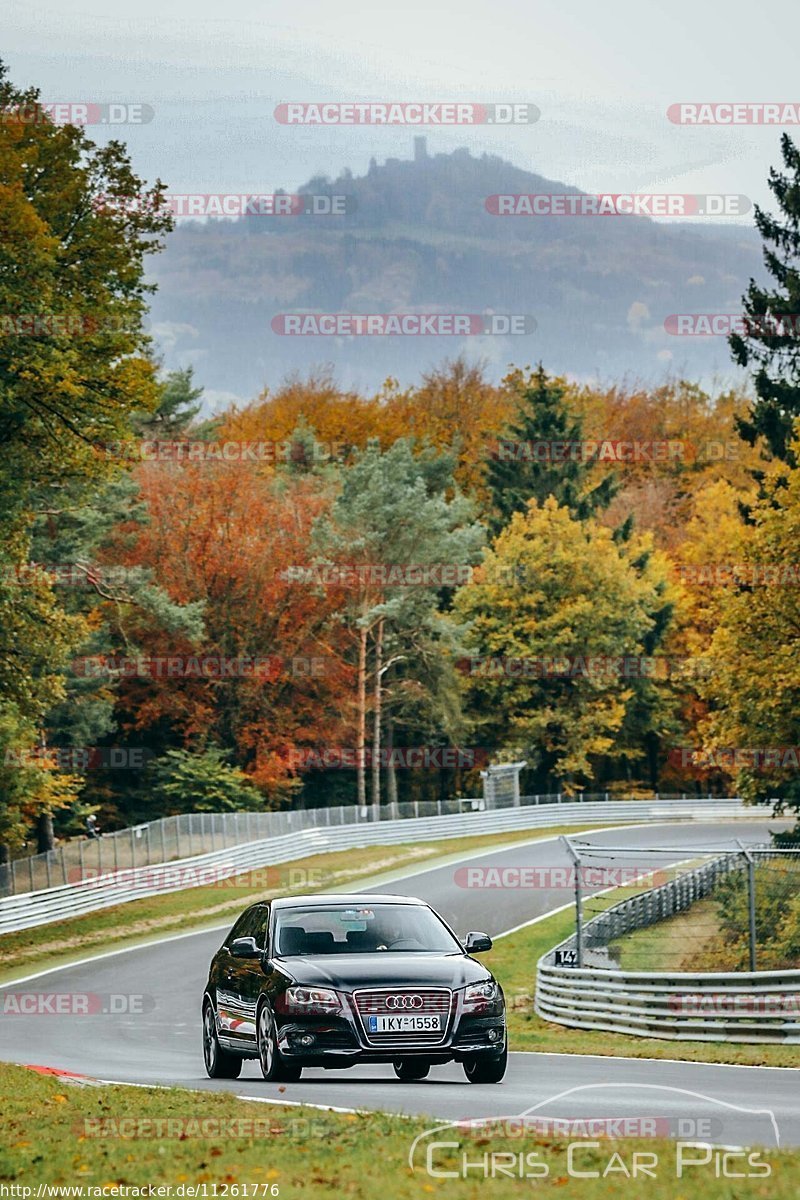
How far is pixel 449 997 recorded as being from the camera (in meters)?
14.3

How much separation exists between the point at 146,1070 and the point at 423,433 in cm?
7919

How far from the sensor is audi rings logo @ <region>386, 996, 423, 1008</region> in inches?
557

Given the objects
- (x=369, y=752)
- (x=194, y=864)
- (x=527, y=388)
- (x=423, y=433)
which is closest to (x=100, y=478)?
(x=194, y=864)

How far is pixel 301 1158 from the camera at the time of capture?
995 centimetres

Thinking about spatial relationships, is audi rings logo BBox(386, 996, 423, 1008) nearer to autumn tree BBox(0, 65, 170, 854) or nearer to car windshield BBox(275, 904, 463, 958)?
car windshield BBox(275, 904, 463, 958)

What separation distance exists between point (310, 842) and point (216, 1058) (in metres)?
42.5

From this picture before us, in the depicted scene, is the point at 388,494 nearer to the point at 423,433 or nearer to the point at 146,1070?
the point at 423,433

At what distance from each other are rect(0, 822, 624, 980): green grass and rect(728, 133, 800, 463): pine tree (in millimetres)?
17063

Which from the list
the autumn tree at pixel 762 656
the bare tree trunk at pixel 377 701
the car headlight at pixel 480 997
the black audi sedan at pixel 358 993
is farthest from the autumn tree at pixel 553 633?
the car headlight at pixel 480 997

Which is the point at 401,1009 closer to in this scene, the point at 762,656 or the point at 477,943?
the point at 477,943

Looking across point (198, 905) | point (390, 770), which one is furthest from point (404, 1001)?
point (390, 770)

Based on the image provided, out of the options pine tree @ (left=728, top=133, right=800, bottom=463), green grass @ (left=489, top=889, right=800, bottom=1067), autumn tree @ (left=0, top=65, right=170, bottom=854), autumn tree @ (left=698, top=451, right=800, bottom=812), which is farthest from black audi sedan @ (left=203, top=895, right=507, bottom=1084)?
pine tree @ (left=728, top=133, right=800, bottom=463)

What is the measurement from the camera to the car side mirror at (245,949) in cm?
1541

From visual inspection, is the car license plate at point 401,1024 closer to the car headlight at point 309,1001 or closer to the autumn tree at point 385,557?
the car headlight at point 309,1001
